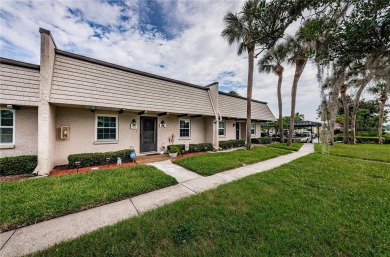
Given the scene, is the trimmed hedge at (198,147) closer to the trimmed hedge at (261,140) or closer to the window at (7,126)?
the trimmed hedge at (261,140)

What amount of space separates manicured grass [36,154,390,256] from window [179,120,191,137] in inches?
271

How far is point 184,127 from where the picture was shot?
10.6m

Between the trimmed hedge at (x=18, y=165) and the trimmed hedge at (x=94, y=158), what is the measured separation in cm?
104

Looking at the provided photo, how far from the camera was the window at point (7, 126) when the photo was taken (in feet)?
17.7

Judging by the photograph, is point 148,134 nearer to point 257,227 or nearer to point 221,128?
point 221,128

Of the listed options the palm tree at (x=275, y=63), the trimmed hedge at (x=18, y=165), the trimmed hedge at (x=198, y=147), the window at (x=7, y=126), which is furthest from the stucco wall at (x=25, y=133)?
the palm tree at (x=275, y=63)

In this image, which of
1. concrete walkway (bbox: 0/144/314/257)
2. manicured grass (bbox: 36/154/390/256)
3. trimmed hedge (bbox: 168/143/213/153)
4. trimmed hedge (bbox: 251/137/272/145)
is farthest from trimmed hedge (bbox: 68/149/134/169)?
trimmed hedge (bbox: 251/137/272/145)

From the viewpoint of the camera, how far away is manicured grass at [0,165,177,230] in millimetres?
2848

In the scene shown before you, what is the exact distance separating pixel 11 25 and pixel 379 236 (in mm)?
9650

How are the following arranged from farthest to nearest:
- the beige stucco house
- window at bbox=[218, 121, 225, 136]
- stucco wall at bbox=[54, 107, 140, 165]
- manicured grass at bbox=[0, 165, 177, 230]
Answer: window at bbox=[218, 121, 225, 136], stucco wall at bbox=[54, 107, 140, 165], the beige stucco house, manicured grass at bbox=[0, 165, 177, 230]

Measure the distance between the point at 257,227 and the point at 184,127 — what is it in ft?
28.0

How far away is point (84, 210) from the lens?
3.13 metres

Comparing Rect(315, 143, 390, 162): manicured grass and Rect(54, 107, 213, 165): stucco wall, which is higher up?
Rect(54, 107, 213, 165): stucco wall

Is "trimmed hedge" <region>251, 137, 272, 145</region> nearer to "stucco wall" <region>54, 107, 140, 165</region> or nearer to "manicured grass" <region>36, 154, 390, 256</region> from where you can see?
"manicured grass" <region>36, 154, 390, 256</region>
